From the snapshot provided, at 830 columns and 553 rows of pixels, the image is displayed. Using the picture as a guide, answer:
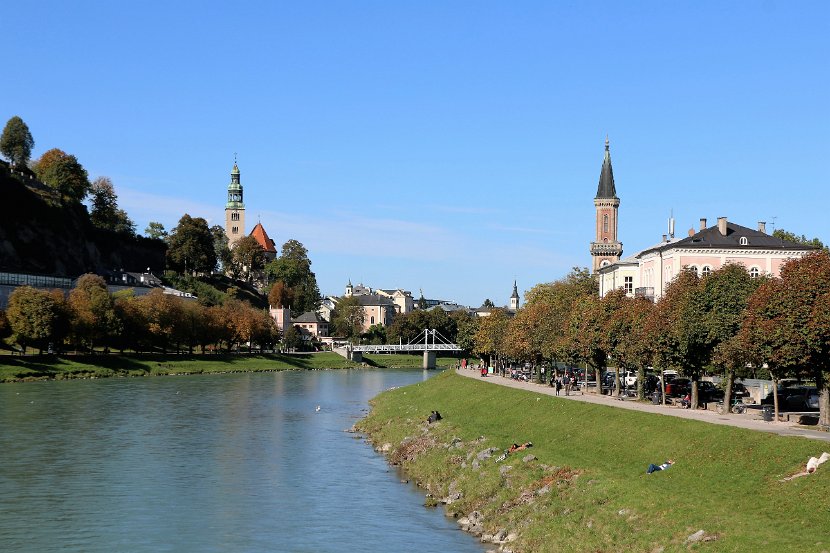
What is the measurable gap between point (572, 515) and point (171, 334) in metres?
109

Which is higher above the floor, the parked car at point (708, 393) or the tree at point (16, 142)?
the tree at point (16, 142)

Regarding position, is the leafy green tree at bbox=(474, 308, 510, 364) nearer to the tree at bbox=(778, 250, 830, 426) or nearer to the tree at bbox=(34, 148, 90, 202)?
the tree at bbox=(778, 250, 830, 426)

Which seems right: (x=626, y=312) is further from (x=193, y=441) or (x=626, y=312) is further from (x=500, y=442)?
(x=193, y=441)

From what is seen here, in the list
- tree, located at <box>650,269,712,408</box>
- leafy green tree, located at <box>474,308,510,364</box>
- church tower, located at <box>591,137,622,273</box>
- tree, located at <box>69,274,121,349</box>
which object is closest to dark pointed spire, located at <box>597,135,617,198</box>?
church tower, located at <box>591,137,622,273</box>

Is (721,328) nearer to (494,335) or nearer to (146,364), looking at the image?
(494,335)

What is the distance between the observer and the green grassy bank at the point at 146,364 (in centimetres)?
10506

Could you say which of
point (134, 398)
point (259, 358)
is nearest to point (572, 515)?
point (134, 398)

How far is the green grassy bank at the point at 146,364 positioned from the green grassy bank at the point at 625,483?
2556 inches

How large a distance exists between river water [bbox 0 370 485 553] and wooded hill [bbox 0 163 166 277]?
80121mm

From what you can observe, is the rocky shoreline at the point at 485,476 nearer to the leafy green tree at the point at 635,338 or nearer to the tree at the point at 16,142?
the leafy green tree at the point at 635,338

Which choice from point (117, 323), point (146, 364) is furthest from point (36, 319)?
point (146, 364)

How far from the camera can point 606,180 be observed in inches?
6422

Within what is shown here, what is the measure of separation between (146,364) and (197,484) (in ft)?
268

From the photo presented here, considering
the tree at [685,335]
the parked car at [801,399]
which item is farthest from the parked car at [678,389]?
the tree at [685,335]
